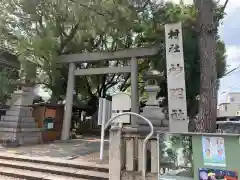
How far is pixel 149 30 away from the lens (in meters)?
8.91

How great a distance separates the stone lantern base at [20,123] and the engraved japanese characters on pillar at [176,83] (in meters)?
5.60

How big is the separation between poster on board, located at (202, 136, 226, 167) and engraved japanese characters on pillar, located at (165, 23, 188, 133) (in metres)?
1.69

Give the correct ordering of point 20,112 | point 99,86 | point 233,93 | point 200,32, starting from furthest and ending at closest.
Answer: point 233,93 < point 99,86 < point 20,112 < point 200,32

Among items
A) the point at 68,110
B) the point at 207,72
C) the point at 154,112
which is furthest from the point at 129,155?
the point at 68,110

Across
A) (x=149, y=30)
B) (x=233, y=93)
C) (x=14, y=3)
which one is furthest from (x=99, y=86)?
(x=233, y=93)

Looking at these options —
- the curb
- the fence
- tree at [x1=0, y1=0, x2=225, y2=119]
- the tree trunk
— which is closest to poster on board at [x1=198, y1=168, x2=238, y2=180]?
the fence

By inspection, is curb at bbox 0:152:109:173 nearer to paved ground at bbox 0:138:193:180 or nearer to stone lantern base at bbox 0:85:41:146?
paved ground at bbox 0:138:193:180

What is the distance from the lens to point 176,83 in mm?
4668

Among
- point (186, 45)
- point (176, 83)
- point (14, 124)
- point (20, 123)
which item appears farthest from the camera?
point (186, 45)

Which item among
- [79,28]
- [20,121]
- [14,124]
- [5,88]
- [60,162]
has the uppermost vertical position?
[79,28]

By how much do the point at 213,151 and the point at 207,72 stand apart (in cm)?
215

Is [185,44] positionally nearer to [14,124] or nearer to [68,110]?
A: [68,110]

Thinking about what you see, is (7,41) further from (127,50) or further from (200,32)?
(200,32)

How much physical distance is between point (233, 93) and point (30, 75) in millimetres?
20221
